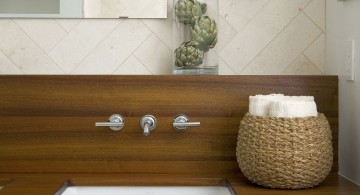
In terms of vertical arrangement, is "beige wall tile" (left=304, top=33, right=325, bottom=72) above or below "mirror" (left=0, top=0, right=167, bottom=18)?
below

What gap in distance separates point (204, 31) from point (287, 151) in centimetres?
49

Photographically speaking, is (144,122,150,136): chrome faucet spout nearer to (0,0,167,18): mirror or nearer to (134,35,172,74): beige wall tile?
(134,35,172,74): beige wall tile

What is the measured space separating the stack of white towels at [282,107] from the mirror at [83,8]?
501 millimetres

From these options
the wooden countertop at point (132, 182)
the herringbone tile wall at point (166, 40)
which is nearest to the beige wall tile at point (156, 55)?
the herringbone tile wall at point (166, 40)

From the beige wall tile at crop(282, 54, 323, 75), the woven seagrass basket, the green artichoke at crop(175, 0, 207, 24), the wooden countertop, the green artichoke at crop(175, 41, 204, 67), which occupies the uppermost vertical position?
the green artichoke at crop(175, 0, 207, 24)

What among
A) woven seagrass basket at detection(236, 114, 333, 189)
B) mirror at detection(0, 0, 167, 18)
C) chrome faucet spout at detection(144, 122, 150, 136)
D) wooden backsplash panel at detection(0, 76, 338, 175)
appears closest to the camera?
woven seagrass basket at detection(236, 114, 333, 189)

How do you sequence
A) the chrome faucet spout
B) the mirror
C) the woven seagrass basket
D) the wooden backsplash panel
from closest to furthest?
the woven seagrass basket → the chrome faucet spout → the wooden backsplash panel → the mirror

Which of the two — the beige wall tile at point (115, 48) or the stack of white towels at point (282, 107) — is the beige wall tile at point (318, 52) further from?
the beige wall tile at point (115, 48)

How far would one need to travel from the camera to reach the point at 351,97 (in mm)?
1518

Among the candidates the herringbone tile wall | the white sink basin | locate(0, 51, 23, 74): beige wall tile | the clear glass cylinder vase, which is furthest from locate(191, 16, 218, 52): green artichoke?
locate(0, 51, 23, 74): beige wall tile

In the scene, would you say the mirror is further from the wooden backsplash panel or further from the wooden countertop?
the wooden countertop

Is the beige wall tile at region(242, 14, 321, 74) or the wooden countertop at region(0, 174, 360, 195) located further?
the beige wall tile at region(242, 14, 321, 74)

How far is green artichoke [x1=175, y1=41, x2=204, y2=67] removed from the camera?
162 cm

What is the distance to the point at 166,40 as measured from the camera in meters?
1.74
